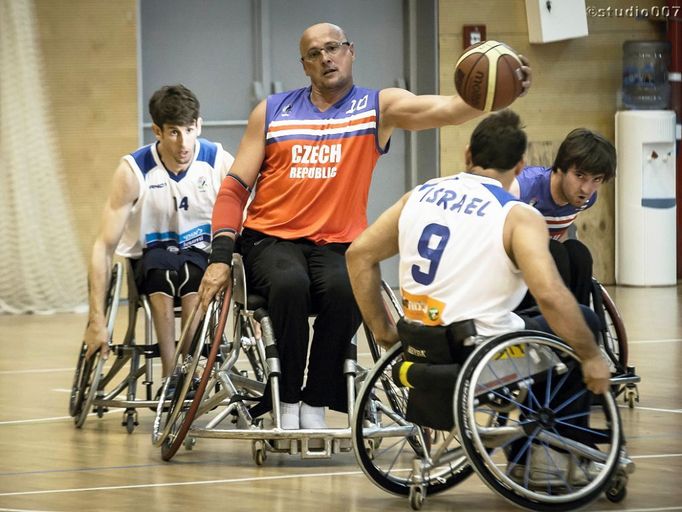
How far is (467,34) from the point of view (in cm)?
999

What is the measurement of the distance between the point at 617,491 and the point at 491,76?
3.99ft

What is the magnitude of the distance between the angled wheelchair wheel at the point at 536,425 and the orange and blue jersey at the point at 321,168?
1.18 meters

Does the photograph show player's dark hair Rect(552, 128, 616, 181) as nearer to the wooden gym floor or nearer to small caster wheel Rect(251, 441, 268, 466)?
the wooden gym floor

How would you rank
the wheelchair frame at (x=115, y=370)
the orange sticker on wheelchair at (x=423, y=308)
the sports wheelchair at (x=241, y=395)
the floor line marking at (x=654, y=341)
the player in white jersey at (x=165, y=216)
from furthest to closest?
1. the floor line marking at (x=654, y=341)
2. the player in white jersey at (x=165, y=216)
3. the wheelchair frame at (x=115, y=370)
4. the sports wheelchair at (x=241, y=395)
5. the orange sticker on wheelchair at (x=423, y=308)

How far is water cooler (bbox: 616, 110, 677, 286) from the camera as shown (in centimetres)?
1002

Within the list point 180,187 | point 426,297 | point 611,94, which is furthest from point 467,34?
point 426,297

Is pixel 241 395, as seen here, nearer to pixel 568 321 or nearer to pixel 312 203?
pixel 312 203

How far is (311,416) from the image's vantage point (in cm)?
424

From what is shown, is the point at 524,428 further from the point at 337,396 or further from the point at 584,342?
the point at 337,396

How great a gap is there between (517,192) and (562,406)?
5.69 ft

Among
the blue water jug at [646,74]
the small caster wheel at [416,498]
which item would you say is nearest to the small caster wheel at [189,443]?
the small caster wheel at [416,498]

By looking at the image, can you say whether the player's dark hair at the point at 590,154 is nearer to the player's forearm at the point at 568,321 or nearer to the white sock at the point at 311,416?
the white sock at the point at 311,416

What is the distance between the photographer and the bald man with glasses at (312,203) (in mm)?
4250

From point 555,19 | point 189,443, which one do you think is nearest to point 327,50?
point 189,443
